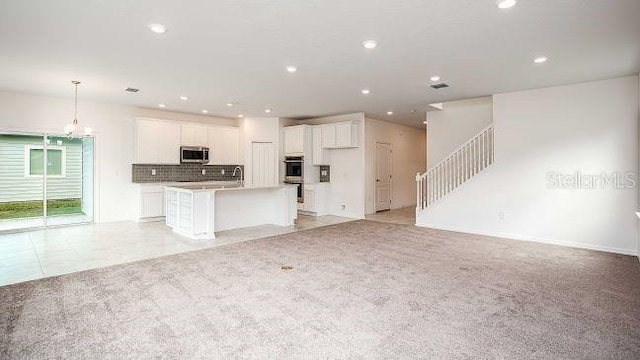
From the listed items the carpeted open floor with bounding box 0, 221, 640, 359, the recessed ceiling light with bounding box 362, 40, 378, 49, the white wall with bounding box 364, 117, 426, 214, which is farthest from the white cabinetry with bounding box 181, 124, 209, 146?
the recessed ceiling light with bounding box 362, 40, 378, 49

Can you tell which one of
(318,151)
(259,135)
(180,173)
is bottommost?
(180,173)

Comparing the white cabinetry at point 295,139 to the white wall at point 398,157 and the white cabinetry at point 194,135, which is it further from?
the white cabinetry at point 194,135

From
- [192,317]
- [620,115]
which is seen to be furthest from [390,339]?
[620,115]

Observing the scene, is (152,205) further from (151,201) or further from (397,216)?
(397,216)

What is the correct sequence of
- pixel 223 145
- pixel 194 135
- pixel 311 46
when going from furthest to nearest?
pixel 223 145, pixel 194 135, pixel 311 46

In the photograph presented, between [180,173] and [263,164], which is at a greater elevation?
[263,164]

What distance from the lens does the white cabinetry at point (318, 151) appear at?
28.9 feet

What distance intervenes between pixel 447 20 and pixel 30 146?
9.59 metres

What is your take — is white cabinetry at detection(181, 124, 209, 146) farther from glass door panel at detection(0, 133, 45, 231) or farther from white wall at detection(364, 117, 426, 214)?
white wall at detection(364, 117, 426, 214)

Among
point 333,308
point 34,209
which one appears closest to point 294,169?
point 333,308

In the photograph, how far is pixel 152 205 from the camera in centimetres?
762

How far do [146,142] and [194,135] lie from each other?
3.83ft

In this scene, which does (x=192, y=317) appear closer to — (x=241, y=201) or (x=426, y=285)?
(x=426, y=285)

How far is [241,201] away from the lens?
6.79 metres
